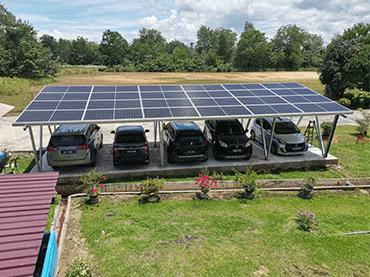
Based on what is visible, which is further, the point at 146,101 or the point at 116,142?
the point at 146,101

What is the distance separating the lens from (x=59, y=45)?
97500 mm

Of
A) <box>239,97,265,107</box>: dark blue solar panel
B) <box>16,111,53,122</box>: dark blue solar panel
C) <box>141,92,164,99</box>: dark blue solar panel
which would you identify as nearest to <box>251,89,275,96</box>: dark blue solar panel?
<box>239,97,265,107</box>: dark blue solar panel

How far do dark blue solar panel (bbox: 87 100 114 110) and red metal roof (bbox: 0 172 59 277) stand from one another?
19.1 feet

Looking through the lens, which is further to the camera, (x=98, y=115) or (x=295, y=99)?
(x=295, y=99)

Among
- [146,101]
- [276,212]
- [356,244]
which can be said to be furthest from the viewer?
[146,101]

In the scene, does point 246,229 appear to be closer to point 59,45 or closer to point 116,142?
point 116,142

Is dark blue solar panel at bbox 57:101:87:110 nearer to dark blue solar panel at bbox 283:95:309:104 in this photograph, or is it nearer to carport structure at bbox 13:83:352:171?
carport structure at bbox 13:83:352:171

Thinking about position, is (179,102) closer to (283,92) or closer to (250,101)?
(250,101)

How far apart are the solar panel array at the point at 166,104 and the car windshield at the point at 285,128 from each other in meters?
1.40

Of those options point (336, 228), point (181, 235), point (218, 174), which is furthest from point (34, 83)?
point (336, 228)

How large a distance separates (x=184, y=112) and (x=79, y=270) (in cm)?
750

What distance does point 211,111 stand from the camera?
11.4m

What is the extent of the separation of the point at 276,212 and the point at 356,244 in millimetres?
2231

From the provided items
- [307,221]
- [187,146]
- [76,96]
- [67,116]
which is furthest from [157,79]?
[307,221]
